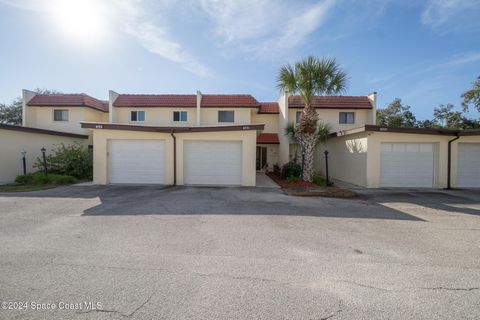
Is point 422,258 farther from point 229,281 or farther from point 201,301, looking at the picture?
point 201,301

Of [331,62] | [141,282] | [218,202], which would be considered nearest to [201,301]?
[141,282]

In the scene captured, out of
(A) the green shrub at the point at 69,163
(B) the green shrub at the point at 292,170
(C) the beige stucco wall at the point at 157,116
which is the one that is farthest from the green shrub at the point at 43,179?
(B) the green shrub at the point at 292,170

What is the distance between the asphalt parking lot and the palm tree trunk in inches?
196

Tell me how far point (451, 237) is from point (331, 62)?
28.9 feet

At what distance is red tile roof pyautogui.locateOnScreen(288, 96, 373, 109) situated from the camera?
62.3 ft

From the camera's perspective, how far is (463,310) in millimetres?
2646

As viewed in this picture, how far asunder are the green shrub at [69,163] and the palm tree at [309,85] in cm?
1217

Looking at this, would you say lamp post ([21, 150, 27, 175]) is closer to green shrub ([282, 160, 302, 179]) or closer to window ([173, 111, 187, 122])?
window ([173, 111, 187, 122])

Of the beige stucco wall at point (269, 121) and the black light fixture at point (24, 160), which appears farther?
the beige stucco wall at point (269, 121)

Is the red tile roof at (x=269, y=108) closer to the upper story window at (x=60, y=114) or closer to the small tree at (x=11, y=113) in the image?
the upper story window at (x=60, y=114)

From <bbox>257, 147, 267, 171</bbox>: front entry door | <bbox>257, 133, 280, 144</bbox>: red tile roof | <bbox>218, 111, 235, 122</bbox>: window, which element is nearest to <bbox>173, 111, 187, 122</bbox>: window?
<bbox>218, 111, 235, 122</bbox>: window

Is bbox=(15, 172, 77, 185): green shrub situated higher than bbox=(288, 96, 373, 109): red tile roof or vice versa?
bbox=(288, 96, 373, 109): red tile roof

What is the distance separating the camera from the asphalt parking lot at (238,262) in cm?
268

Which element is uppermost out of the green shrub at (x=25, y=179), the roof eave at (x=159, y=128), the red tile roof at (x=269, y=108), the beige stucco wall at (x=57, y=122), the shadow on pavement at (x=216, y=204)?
the red tile roof at (x=269, y=108)
